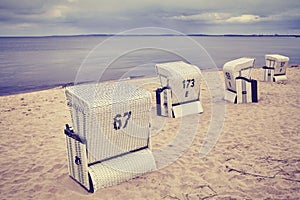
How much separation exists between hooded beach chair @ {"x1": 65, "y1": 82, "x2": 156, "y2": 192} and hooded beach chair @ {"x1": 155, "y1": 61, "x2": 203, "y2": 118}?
4035mm

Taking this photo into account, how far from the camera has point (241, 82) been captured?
11.4 metres

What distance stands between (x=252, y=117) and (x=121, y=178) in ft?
19.5

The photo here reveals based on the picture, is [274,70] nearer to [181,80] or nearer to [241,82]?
[241,82]

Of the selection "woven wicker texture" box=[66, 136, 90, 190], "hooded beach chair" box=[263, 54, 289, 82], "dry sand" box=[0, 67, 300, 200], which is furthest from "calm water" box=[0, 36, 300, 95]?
"woven wicker texture" box=[66, 136, 90, 190]

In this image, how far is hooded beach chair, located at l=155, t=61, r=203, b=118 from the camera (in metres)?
9.73

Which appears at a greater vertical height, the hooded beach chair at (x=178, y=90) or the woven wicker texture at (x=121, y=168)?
the hooded beach chair at (x=178, y=90)

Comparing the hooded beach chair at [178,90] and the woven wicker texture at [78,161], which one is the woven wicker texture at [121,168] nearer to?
the woven wicker texture at [78,161]

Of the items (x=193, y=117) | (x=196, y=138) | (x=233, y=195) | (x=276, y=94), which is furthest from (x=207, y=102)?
(x=233, y=195)

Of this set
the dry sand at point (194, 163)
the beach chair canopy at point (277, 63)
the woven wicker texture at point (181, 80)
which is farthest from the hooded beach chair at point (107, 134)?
the beach chair canopy at point (277, 63)

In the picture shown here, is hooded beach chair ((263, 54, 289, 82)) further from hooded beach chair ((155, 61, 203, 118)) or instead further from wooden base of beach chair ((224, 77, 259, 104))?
hooded beach chair ((155, 61, 203, 118))

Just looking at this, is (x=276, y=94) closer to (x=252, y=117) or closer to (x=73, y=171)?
(x=252, y=117)

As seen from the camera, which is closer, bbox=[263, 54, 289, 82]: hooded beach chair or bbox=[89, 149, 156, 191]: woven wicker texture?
bbox=[89, 149, 156, 191]: woven wicker texture

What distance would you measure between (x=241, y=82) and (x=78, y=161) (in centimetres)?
804

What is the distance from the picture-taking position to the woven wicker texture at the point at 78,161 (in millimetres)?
5215
